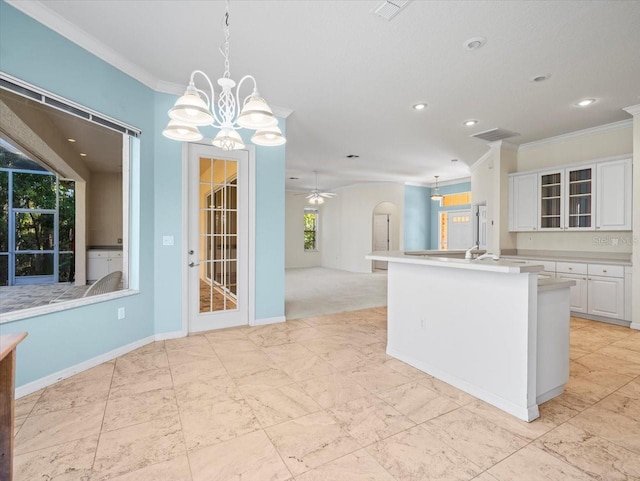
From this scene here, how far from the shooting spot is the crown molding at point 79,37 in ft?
8.14

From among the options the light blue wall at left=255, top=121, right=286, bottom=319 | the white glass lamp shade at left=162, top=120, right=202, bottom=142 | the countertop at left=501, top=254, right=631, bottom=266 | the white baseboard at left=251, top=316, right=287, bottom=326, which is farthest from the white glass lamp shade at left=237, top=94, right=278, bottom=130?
the countertop at left=501, top=254, right=631, bottom=266

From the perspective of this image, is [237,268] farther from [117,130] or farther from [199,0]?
[199,0]

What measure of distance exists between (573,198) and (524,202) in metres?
0.73

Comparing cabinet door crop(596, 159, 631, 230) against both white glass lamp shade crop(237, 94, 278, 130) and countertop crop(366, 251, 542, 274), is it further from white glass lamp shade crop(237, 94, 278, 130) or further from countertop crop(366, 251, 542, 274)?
white glass lamp shade crop(237, 94, 278, 130)

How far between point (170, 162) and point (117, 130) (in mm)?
623

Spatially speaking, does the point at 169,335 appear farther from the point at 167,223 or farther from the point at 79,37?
the point at 79,37

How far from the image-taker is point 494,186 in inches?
239

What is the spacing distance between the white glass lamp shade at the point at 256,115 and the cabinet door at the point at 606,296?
528 centimetres

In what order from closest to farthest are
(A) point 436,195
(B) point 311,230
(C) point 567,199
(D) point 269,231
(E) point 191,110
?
(E) point 191,110 → (D) point 269,231 → (C) point 567,199 → (A) point 436,195 → (B) point 311,230

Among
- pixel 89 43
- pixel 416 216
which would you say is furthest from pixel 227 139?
pixel 416 216

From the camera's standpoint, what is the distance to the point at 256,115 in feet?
6.32

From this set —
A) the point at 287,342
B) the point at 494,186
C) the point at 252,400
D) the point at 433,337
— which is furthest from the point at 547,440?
the point at 494,186

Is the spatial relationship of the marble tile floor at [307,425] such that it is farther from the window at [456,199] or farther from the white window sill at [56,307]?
the window at [456,199]

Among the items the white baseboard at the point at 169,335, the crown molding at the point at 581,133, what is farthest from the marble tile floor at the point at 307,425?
the crown molding at the point at 581,133
